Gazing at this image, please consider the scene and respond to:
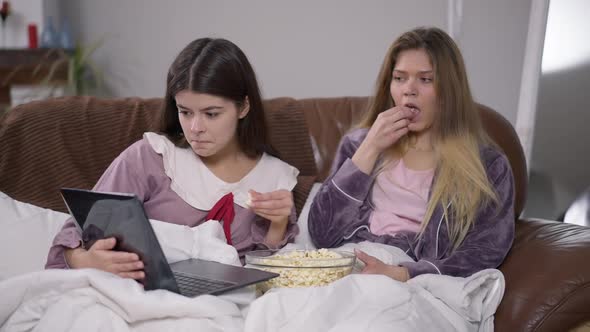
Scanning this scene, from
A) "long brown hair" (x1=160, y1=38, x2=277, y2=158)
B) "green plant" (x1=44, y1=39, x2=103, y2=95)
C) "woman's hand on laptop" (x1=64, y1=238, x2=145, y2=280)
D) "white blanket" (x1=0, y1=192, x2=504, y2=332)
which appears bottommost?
"green plant" (x1=44, y1=39, x2=103, y2=95)

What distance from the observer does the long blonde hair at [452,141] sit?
2041 millimetres

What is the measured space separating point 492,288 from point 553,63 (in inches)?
68.5

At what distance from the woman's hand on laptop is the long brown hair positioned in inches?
19.9

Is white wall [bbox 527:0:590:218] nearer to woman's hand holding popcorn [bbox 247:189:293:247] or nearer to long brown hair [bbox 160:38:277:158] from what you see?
long brown hair [bbox 160:38:277:158]

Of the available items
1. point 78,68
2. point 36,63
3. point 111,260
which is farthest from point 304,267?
point 36,63

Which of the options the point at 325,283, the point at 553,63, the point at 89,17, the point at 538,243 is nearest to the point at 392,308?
the point at 325,283

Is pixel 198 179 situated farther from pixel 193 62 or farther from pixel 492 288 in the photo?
pixel 492 288

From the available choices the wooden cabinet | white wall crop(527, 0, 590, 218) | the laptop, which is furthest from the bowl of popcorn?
the wooden cabinet

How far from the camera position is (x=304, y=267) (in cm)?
173

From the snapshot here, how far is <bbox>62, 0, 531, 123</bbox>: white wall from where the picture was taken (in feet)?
11.7

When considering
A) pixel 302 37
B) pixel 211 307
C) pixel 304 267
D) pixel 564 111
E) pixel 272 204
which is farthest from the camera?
pixel 302 37

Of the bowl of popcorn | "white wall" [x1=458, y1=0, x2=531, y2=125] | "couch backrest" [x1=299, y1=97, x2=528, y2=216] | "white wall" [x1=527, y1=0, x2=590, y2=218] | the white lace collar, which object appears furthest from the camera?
"white wall" [x1=458, y1=0, x2=531, y2=125]

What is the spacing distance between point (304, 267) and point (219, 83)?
0.59 m

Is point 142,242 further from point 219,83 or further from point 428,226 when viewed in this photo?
point 428,226
